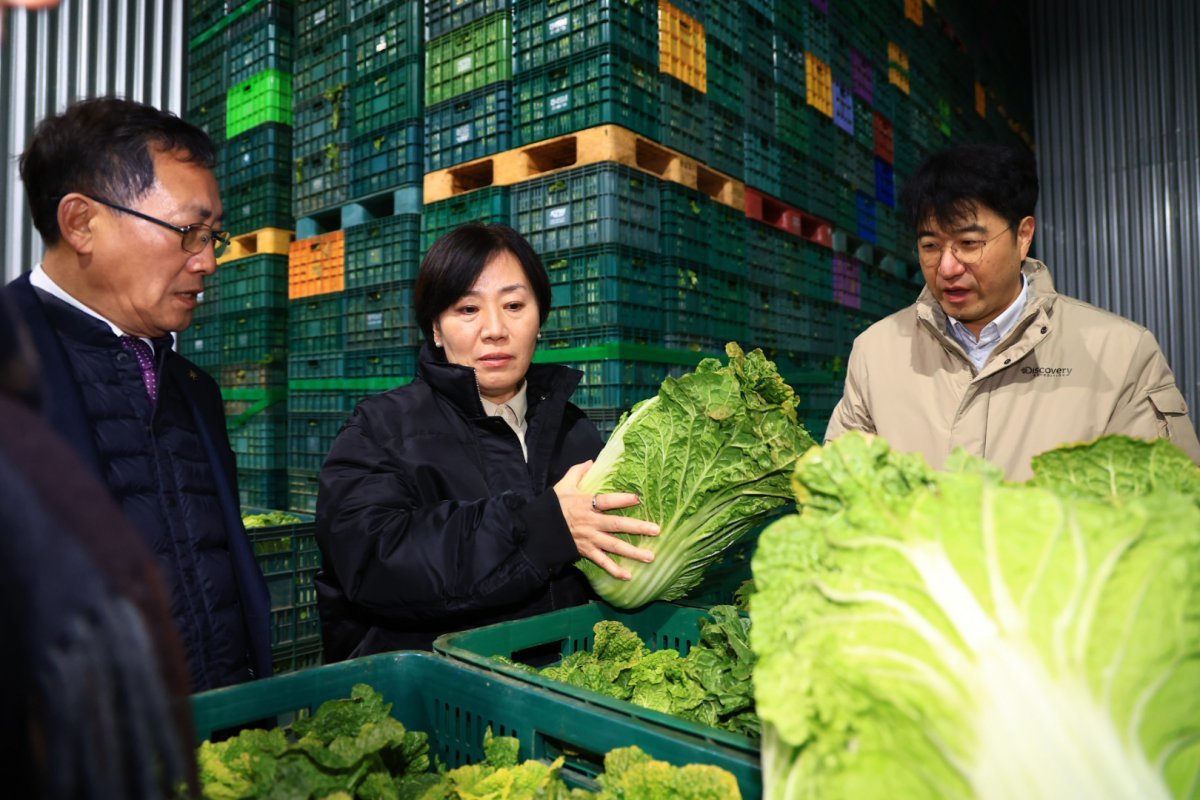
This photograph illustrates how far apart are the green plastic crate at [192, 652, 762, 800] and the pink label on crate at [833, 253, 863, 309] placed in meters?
4.77

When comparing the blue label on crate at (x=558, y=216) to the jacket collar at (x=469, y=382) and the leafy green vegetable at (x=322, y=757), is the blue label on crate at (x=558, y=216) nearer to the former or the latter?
the jacket collar at (x=469, y=382)

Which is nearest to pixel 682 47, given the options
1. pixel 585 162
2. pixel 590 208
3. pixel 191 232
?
pixel 585 162

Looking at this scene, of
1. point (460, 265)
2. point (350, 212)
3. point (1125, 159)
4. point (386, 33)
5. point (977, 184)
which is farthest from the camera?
point (1125, 159)

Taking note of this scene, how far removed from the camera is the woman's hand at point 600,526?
1.81 metres

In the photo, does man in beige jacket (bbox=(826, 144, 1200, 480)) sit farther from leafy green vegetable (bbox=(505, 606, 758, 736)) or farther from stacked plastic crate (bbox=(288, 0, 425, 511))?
stacked plastic crate (bbox=(288, 0, 425, 511))

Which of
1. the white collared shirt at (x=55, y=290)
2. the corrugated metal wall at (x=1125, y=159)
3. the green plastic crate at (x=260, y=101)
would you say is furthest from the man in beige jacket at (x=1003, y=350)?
the corrugated metal wall at (x=1125, y=159)

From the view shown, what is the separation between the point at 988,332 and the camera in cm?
272

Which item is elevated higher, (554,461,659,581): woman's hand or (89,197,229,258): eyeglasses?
(89,197,229,258): eyeglasses

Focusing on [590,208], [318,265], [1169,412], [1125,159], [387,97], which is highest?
[1125,159]

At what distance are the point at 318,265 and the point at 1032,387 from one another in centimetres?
436

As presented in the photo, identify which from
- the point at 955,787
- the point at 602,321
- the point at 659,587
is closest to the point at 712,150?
the point at 602,321

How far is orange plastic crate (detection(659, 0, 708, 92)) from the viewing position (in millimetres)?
3918

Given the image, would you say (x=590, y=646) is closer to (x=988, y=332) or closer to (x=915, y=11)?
(x=988, y=332)

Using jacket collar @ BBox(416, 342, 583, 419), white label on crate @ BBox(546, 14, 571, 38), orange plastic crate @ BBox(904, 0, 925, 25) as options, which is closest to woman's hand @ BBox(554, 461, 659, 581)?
jacket collar @ BBox(416, 342, 583, 419)
